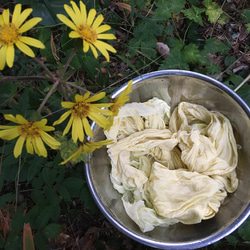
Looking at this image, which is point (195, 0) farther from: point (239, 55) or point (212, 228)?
point (212, 228)

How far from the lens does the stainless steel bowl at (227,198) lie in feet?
3.20

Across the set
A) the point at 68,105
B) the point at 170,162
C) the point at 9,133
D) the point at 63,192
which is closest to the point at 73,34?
the point at 68,105

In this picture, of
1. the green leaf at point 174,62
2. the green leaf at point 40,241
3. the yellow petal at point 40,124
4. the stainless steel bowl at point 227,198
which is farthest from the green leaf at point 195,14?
the green leaf at point 40,241

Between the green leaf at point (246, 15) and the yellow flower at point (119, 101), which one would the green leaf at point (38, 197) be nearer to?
the yellow flower at point (119, 101)

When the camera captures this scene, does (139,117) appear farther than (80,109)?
Yes

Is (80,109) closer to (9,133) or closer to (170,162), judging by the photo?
(9,133)

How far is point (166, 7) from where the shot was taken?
1229 millimetres

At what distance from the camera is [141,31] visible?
1.19m

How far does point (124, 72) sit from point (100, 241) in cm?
77

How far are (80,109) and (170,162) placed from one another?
0.71m

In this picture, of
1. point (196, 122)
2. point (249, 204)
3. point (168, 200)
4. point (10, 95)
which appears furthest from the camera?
point (196, 122)

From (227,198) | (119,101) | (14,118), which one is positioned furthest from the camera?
(227,198)

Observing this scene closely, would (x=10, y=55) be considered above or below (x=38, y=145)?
above

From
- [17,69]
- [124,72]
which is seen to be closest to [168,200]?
[124,72]
